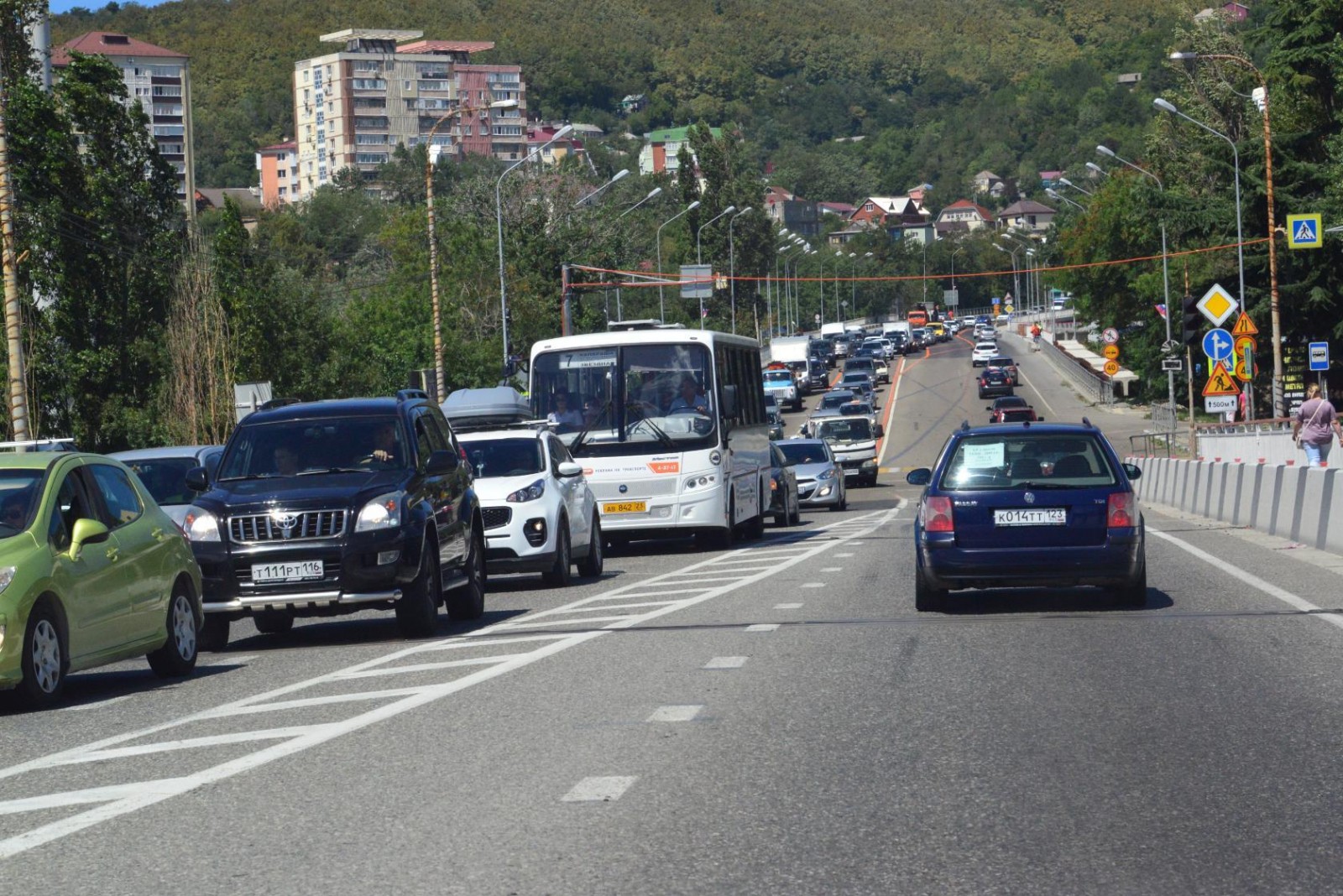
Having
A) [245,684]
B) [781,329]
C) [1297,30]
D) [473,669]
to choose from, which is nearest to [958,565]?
[473,669]

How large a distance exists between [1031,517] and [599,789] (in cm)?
778

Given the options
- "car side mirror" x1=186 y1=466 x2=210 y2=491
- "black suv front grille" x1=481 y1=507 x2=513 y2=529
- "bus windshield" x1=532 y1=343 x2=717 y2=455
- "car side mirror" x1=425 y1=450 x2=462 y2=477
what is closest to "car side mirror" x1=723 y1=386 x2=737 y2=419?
"bus windshield" x1=532 y1=343 x2=717 y2=455

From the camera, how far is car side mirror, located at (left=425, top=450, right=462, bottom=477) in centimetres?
1507

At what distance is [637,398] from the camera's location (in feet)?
84.9

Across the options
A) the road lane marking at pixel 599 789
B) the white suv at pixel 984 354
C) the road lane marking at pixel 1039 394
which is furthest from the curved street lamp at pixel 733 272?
the road lane marking at pixel 599 789

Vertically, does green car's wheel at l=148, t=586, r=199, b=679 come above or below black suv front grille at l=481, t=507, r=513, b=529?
below

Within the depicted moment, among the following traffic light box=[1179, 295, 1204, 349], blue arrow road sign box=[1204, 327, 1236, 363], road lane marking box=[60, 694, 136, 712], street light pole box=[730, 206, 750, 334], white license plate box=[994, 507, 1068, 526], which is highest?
street light pole box=[730, 206, 750, 334]

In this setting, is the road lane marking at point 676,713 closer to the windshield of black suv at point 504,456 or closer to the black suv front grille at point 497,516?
the black suv front grille at point 497,516

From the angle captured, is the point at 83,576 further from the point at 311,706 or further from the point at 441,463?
the point at 441,463

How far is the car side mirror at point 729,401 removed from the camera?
1025 inches

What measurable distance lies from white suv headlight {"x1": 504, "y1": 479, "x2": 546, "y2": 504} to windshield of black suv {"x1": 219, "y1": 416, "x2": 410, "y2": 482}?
452 cm

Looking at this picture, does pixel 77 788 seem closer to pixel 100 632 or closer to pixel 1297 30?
pixel 100 632

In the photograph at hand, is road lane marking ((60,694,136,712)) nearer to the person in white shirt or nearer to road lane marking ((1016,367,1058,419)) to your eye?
the person in white shirt

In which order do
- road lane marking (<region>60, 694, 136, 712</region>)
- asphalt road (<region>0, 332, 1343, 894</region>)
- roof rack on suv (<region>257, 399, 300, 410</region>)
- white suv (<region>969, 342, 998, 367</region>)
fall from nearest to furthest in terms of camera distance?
1. asphalt road (<region>0, 332, 1343, 894</region>)
2. road lane marking (<region>60, 694, 136, 712</region>)
3. roof rack on suv (<region>257, 399, 300, 410</region>)
4. white suv (<region>969, 342, 998, 367</region>)
